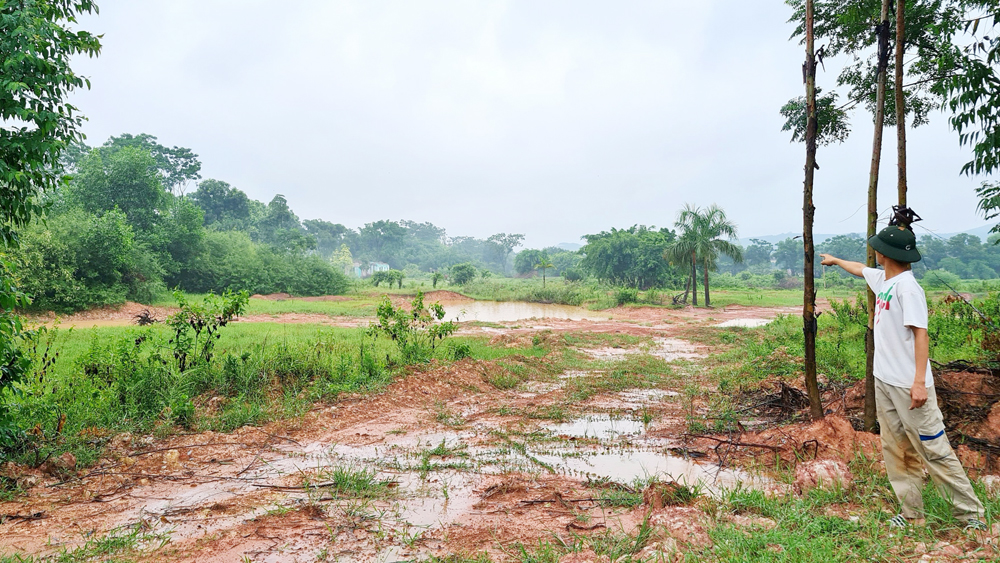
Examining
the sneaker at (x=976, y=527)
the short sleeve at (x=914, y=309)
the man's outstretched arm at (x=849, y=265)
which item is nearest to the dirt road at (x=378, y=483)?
the sneaker at (x=976, y=527)

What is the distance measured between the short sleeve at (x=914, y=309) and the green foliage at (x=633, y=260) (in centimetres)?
4408

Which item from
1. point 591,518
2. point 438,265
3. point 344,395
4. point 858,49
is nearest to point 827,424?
point 591,518

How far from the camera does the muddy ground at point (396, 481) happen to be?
356 cm

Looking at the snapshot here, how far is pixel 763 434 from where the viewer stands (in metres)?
5.75

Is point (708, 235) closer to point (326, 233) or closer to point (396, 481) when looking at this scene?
point (396, 481)

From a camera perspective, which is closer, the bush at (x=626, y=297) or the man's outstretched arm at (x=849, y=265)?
the man's outstretched arm at (x=849, y=265)

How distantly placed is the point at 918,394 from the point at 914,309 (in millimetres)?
529

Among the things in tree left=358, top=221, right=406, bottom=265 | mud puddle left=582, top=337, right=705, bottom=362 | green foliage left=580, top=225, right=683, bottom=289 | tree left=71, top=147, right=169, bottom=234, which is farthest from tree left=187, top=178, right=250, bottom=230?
mud puddle left=582, top=337, right=705, bottom=362

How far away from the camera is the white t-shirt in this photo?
3244 millimetres

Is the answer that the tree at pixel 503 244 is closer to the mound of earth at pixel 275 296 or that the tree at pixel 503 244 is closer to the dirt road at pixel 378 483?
the mound of earth at pixel 275 296

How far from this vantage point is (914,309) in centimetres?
324

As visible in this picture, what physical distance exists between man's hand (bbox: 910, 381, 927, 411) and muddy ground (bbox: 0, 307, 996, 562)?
57.0 inches

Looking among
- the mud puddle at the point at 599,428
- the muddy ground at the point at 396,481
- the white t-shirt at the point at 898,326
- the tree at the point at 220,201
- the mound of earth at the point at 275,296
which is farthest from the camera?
the tree at the point at 220,201

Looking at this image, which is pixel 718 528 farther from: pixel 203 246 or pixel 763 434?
pixel 203 246
